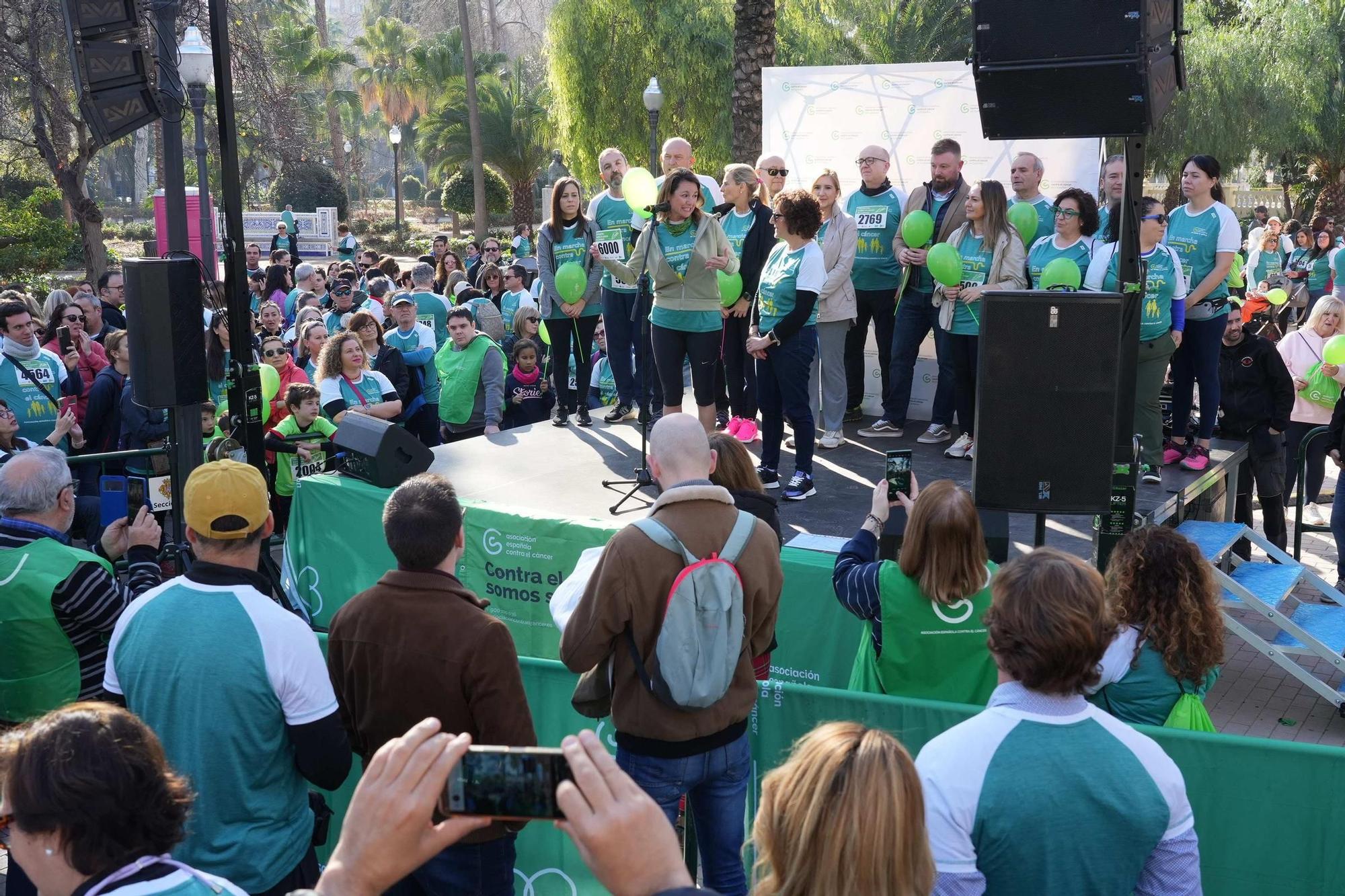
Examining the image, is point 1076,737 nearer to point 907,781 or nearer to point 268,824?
point 907,781

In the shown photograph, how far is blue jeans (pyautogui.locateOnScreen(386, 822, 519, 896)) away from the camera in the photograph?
3.01 metres

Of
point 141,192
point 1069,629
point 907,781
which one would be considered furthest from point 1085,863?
point 141,192

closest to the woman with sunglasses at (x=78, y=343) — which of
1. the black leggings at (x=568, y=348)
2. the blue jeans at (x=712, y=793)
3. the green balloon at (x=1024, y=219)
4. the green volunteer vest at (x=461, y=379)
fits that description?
the green volunteer vest at (x=461, y=379)

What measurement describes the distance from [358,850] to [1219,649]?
2924 millimetres

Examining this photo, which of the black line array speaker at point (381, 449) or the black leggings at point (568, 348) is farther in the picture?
the black leggings at point (568, 348)

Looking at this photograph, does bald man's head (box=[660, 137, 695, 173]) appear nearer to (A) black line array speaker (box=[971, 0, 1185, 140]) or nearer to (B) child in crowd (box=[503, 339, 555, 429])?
(B) child in crowd (box=[503, 339, 555, 429])

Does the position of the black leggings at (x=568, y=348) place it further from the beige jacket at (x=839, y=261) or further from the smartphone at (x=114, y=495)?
the smartphone at (x=114, y=495)

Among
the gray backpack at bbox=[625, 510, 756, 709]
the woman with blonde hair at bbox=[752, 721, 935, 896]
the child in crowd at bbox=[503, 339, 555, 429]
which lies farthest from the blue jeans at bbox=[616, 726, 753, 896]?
the child in crowd at bbox=[503, 339, 555, 429]

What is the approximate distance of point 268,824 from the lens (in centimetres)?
289

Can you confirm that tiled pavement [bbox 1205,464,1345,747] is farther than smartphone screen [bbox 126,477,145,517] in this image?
Yes

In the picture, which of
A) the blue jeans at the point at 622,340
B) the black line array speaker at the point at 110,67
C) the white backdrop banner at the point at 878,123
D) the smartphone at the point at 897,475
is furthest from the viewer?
the white backdrop banner at the point at 878,123

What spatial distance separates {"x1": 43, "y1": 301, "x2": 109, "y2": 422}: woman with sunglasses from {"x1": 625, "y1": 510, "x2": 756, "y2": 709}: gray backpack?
269 inches

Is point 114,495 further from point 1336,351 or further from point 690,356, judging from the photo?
point 1336,351

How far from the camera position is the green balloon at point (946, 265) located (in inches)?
279
